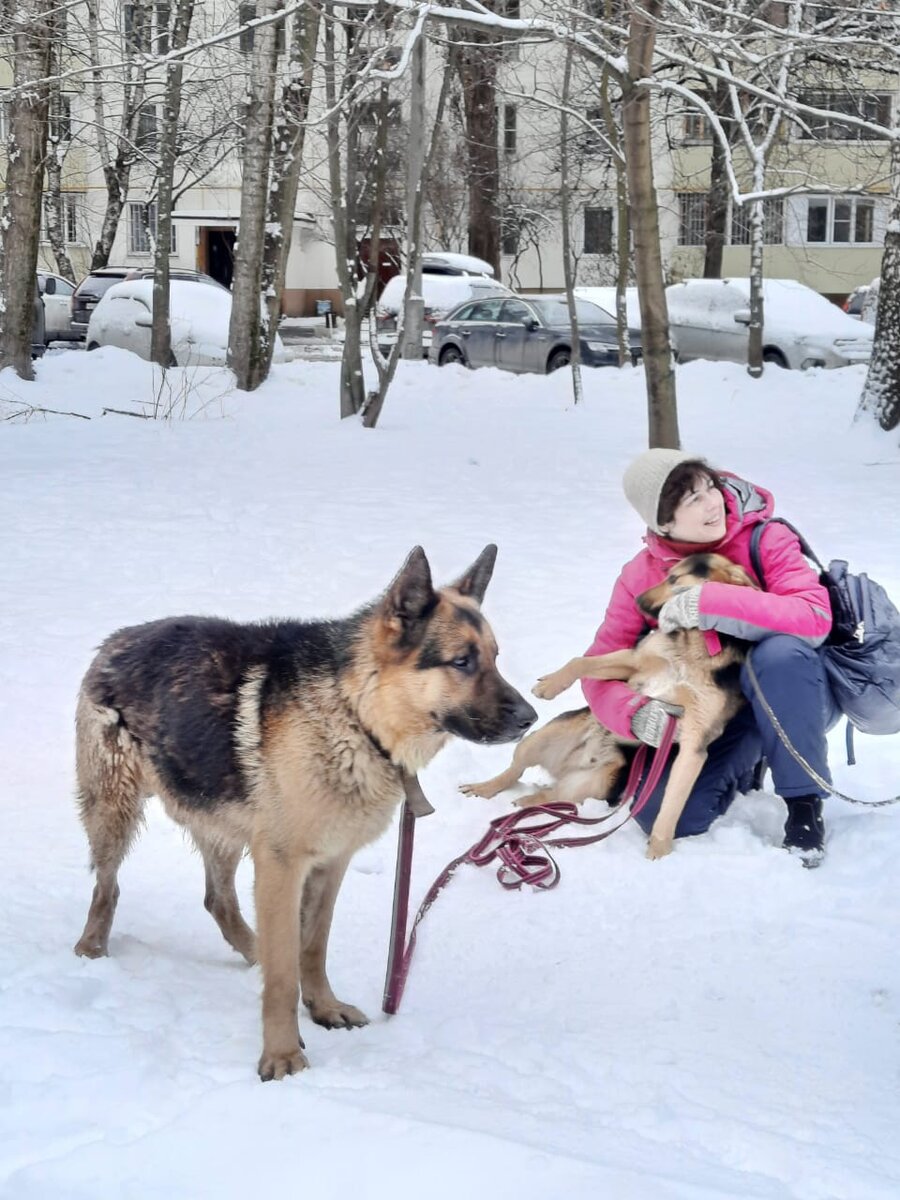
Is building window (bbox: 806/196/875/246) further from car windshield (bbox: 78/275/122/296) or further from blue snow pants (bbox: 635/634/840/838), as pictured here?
blue snow pants (bbox: 635/634/840/838)

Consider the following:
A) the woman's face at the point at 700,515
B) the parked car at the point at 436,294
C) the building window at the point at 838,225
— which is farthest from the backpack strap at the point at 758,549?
the building window at the point at 838,225

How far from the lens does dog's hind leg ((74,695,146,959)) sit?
12.2 ft

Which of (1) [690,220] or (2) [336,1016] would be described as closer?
(2) [336,1016]

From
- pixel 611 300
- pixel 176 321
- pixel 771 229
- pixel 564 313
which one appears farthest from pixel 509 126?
pixel 176 321

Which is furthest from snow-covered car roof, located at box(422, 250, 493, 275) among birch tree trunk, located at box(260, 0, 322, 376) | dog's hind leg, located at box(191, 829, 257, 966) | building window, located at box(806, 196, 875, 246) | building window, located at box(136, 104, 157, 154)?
dog's hind leg, located at box(191, 829, 257, 966)

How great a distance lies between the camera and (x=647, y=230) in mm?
9891

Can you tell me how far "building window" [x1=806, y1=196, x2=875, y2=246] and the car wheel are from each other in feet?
70.8

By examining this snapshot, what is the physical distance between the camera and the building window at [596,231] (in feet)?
128

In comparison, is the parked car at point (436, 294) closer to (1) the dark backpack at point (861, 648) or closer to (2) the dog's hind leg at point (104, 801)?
(1) the dark backpack at point (861, 648)

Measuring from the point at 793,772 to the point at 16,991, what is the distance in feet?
8.41

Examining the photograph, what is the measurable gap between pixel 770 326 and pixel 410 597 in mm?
17918

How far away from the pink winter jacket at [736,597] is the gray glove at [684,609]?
2cm

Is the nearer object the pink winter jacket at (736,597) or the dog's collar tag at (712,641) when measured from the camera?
the pink winter jacket at (736,597)

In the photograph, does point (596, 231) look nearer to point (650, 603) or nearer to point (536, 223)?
point (536, 223)
